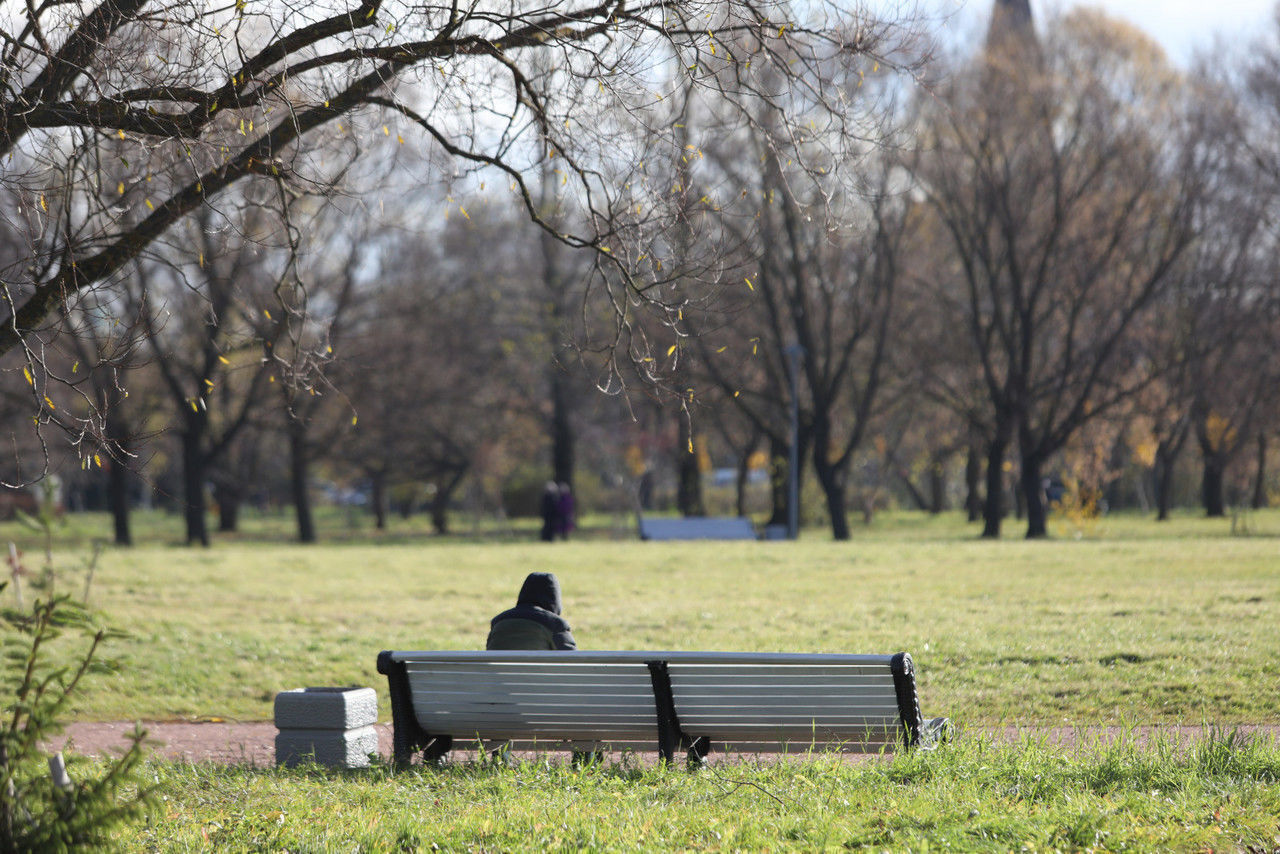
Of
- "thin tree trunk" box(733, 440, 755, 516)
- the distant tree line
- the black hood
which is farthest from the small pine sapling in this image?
"thin tree trunk" box(733, 440, 755, 516)

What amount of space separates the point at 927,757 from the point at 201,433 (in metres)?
34.3

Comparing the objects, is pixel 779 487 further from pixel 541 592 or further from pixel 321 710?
pixel 321 710

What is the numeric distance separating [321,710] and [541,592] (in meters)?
1.37

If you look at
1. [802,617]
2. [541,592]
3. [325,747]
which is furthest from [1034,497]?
[325,747]

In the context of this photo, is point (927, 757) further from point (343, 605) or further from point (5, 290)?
point (343, 605)

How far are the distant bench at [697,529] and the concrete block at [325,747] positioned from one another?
86.9ft

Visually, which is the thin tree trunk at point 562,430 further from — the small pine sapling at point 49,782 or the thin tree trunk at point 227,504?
the small pine sapling at point 49,782

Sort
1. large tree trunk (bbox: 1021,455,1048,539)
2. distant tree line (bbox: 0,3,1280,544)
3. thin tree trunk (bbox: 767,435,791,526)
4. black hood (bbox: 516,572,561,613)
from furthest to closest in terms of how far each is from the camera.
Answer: thin tree trunk (bbox: 767,435,791,526), large tree trunk (bbox: 1021,455,1048,539), distant tree line (bbox: 0,3,1280,544), black hood (bbox: 516,572,561,613)

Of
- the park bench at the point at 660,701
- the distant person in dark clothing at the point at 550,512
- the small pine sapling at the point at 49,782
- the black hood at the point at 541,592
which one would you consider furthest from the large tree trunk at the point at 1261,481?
the small pine sapling at the point at 49,782

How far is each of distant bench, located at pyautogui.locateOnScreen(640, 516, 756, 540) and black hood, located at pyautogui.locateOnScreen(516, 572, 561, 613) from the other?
85.7ft

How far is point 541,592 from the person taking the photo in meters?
7.27

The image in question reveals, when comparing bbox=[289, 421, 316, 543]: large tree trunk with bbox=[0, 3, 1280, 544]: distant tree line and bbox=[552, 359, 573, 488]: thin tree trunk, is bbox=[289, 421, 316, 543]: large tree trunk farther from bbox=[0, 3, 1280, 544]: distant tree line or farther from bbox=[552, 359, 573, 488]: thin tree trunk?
bbox=[552, 359, 573, 488]: thin tree trunk

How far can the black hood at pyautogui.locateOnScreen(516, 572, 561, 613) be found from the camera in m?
7.24

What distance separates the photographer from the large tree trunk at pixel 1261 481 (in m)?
48.0
